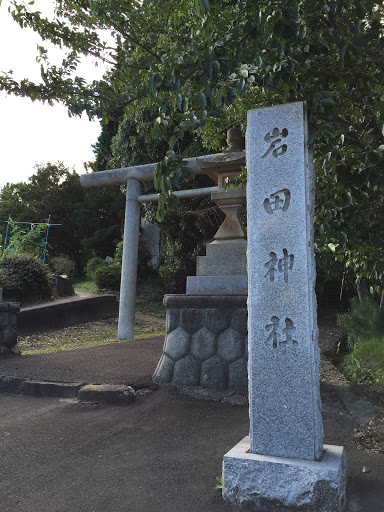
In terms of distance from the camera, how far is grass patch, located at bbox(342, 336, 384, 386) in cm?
616

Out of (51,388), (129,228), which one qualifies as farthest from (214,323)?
(129,228)

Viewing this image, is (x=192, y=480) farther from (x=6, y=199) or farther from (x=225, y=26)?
(x=6, y=199)

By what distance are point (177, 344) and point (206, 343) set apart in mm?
375

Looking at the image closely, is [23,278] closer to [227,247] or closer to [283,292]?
[227,247]

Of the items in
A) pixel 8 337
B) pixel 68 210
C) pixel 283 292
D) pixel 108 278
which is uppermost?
pixel 68 210

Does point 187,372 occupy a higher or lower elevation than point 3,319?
lower

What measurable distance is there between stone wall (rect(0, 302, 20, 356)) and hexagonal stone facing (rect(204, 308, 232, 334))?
3937mm

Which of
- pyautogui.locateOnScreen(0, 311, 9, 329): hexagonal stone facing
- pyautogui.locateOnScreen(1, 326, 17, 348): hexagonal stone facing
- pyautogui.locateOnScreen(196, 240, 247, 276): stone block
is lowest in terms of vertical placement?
pyautogui.locateOnScreen(1, 326, 17, 348): hexagonal stone facing

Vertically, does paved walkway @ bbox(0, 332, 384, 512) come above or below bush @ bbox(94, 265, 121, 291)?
below

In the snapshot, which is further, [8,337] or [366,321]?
[366,321]

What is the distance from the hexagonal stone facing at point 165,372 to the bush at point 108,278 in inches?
525

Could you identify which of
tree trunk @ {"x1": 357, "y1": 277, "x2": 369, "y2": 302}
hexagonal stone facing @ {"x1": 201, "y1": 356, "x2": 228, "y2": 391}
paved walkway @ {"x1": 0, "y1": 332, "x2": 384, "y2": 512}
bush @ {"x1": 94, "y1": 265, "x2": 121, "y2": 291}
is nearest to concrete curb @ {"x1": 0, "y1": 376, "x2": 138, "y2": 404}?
paved walkway @ {"x1": 0, "y1": 332, "x2": 384, "y2": 512}

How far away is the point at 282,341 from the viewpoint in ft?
9.09

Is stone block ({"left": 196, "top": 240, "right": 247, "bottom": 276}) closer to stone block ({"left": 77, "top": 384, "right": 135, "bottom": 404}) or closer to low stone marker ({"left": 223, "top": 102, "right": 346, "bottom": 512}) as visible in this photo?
stone block ({"left": 77, "top": 384, "right": 135, "bottom": 404})
